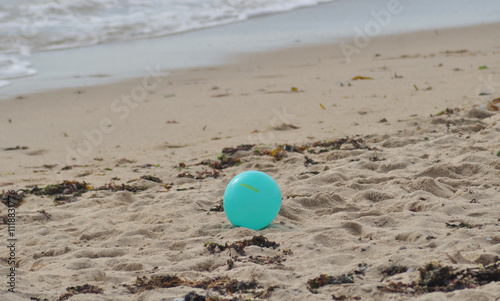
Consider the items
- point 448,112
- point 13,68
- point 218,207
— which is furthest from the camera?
point 13,68

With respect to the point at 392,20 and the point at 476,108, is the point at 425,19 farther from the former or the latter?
the point at 476,108

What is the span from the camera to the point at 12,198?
5.00 m

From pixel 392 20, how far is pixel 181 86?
8110 mm

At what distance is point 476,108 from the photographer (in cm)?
661

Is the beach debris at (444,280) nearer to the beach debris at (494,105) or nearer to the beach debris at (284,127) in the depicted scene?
the beach debris at (284,127)

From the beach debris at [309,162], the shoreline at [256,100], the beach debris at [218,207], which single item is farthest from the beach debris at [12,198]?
the beach debris at [309,162]

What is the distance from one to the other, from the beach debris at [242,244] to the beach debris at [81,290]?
30.6 inches

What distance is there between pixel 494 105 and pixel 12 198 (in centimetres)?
539

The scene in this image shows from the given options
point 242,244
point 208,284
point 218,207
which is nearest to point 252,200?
point 242,244

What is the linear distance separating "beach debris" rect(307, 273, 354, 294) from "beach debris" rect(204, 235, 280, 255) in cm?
64

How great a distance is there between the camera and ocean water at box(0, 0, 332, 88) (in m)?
13.2

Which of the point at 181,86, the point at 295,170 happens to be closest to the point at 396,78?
the point at 181,86

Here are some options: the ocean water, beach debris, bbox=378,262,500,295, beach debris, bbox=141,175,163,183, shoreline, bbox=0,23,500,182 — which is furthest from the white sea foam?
beach debris, bbox=378,262,500,295

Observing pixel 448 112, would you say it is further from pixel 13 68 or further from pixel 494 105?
pixel 13 68
